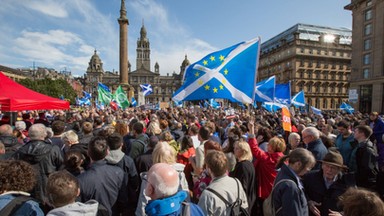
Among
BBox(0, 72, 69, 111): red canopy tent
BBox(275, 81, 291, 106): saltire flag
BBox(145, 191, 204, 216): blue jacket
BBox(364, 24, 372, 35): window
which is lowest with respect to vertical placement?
BBox(145, 191, 204, 216): blue jacket

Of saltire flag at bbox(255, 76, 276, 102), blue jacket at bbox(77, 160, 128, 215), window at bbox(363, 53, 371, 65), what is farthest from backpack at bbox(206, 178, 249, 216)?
window at bbox(363, 53, 371, 65)

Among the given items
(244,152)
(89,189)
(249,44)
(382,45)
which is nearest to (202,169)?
(244,152)

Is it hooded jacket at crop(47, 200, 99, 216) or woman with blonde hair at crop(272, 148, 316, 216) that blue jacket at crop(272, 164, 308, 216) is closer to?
woman with blonde hair at crop(272, 148, 316, 216)

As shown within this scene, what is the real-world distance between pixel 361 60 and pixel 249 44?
138ft

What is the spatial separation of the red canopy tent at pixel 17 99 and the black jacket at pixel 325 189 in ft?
22.7

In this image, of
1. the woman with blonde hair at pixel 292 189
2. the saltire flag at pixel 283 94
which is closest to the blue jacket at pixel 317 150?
the woman with blonde hair at pixel 292 189

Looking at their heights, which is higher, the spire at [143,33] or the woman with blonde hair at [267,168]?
the spire at [143,33]

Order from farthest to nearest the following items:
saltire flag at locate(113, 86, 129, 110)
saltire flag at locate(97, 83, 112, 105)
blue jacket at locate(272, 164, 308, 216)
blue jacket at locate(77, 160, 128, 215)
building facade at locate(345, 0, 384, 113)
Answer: building facade at locate(345, 0, 384, 113), saltire flag at locate(113, 86, 129, 110), saltire flag at locate(97, 83, 112, 105), blue jacket at locate(77, 160, 128, 215), blue jacket at locate(272, 164, 308, 216)

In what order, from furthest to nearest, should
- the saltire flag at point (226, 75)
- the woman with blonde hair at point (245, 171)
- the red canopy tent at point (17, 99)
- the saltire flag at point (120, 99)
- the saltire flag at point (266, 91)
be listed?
the saltire flag at point (120, 99) < the saltire flag at point (266, 91) < the saltire flag at point (226, 75) < the red canopy tent at point (17, 99) < the woman with blonde hair at point (245, 171)

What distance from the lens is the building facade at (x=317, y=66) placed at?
2416 inches

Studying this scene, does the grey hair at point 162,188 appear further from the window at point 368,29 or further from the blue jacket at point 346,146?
the window at point 368,29

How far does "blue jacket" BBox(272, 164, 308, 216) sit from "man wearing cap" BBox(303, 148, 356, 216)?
429mm

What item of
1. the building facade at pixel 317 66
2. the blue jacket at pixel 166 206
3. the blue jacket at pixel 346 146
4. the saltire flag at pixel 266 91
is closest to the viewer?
the blue jacket at pixel 166 206

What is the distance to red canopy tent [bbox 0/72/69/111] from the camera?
622 cm
